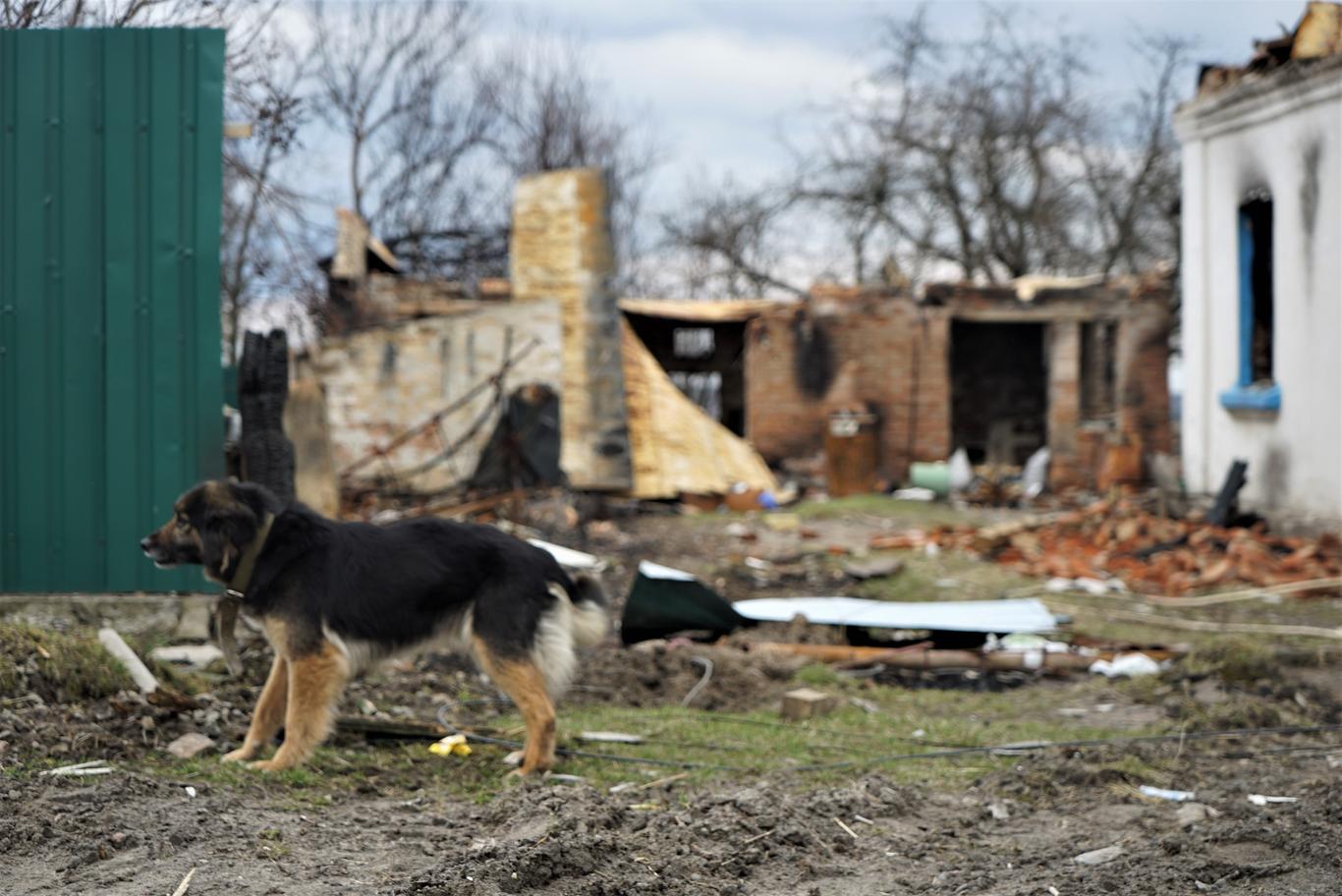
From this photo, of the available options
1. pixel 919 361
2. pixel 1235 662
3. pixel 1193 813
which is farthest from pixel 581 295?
pixel 1193 813

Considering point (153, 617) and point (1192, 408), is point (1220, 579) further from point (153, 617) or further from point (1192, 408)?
point (153, 617)

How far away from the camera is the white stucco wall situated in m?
12.2

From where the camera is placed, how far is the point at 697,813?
4652mm

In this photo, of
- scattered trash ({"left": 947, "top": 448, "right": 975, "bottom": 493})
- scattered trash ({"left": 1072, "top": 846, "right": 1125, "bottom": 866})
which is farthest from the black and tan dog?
scattered trash ({"left": 947, "top": 448, "right": 975, "bottom": 493})

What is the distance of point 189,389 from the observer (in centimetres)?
696

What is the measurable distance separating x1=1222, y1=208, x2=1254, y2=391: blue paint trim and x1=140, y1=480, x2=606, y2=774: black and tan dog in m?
10.8

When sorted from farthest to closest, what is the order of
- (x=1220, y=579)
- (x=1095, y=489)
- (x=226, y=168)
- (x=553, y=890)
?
(x=1095, y=489)
(x=1220, y=579)
(x=226, y=168)
(x=553, y=890)

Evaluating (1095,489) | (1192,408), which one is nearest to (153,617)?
(1192,408)

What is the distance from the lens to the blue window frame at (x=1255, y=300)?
14102 mm

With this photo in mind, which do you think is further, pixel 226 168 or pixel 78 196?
pixel 226 168

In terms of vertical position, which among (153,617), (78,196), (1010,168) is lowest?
(153,617)

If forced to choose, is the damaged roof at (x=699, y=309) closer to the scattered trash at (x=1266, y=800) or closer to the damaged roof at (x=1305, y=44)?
the damaged roof at (x=1305, y=44)

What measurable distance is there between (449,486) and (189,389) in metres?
8.24

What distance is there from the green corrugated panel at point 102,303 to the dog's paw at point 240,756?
1.87 meters
